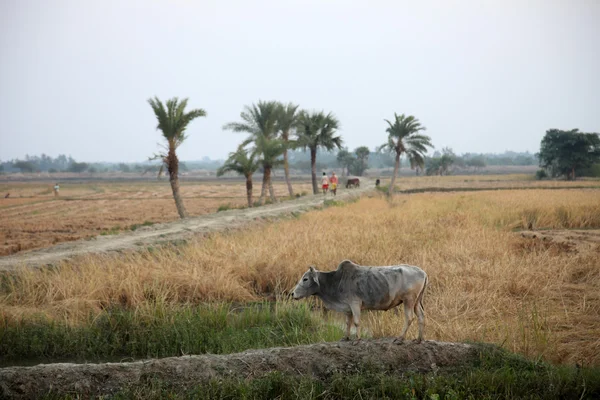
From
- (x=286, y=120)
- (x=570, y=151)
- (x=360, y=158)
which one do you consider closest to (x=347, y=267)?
(x=286, y=120)

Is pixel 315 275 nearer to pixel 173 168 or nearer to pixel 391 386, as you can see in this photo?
pixel 391 386

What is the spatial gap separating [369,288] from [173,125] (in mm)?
21467

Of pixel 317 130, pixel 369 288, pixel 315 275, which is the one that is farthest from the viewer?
pixel 317 130

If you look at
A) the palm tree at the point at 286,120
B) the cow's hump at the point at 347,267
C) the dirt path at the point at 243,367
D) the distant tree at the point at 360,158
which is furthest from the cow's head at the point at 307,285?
the distant tree at the point at 360,158

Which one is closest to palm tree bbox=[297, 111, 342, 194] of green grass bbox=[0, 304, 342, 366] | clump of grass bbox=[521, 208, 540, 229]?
clump of grass bbox=[521, 208, 540, 229]

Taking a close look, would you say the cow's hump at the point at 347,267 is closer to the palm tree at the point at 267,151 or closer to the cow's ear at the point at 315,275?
the cow's ear at the point at 315,275

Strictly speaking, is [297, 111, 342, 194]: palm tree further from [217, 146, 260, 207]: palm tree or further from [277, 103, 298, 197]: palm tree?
[217, 146, 260, 207]: palm tree

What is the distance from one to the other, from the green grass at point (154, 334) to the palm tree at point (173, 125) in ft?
54.4

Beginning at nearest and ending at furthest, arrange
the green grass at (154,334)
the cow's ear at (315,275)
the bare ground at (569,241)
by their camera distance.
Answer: the cow's ear at (315,275)
the green grass at (154,334)
the bare ground at (569,241)

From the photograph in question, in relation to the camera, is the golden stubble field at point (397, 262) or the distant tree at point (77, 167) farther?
the distant tree at point (77, 167)

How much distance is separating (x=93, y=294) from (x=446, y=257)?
23.1 feet

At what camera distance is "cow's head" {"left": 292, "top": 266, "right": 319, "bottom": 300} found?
4.05 meters

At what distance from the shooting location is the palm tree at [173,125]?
23.4m

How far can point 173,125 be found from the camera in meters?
23.6
